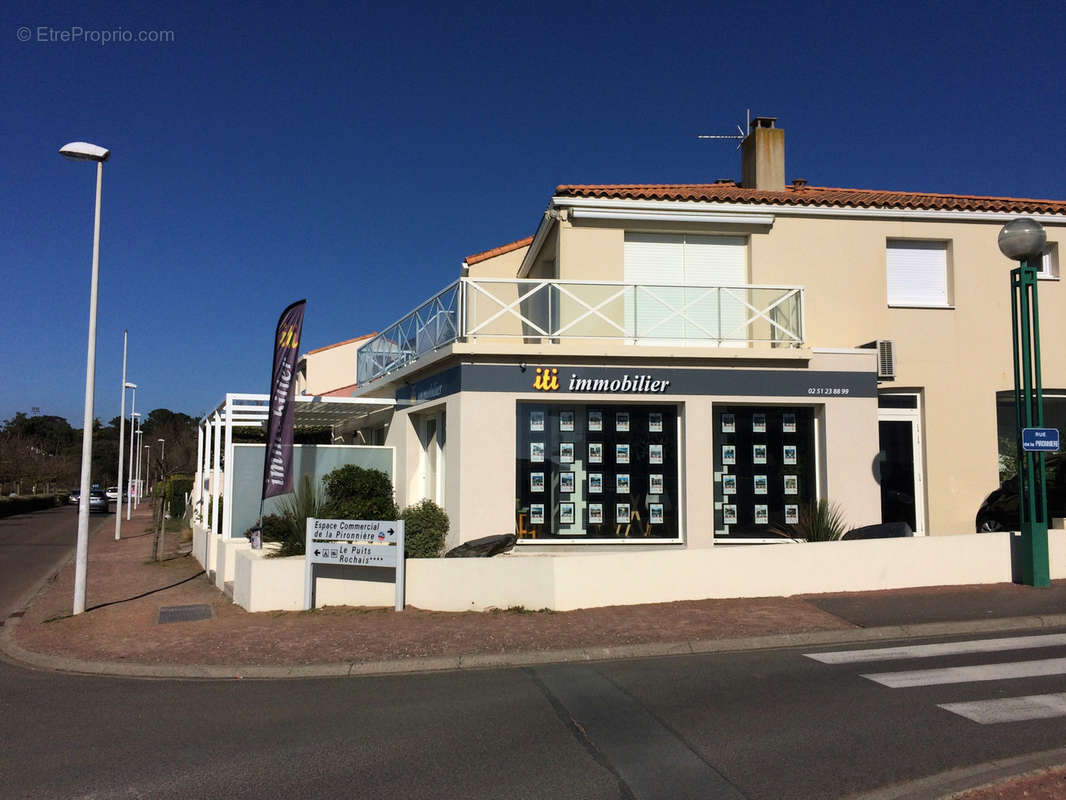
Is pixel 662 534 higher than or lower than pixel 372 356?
lower

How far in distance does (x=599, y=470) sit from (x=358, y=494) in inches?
155

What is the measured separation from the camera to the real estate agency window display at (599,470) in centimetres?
1302

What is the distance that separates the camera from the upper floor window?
15430mm

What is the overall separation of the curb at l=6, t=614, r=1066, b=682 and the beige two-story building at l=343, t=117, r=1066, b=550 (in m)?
4.11

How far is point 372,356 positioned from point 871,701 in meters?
14.3

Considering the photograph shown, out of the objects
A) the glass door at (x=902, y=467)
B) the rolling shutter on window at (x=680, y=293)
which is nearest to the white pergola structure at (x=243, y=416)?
the rolling shutter on window at (x=680, y=293)

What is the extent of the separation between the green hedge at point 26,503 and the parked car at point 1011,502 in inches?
1688

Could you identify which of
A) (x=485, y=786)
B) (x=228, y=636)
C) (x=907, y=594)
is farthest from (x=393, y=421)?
(x=485, y=786)

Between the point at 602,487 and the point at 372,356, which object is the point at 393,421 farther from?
the point at 602,487

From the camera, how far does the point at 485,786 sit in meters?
4.73

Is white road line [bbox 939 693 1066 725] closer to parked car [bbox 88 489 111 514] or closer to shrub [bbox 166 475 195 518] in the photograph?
shrub [bbox 166 475 195 518]

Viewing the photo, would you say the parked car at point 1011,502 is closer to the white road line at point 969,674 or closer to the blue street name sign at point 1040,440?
the blue street name sign at point 1040,440

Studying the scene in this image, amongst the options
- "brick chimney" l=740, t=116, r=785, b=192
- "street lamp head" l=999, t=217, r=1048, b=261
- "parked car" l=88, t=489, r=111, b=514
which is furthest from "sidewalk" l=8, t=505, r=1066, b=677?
"parked car" l=88, t=489, r=111, b=514

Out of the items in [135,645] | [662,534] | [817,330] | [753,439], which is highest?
[817,330]
